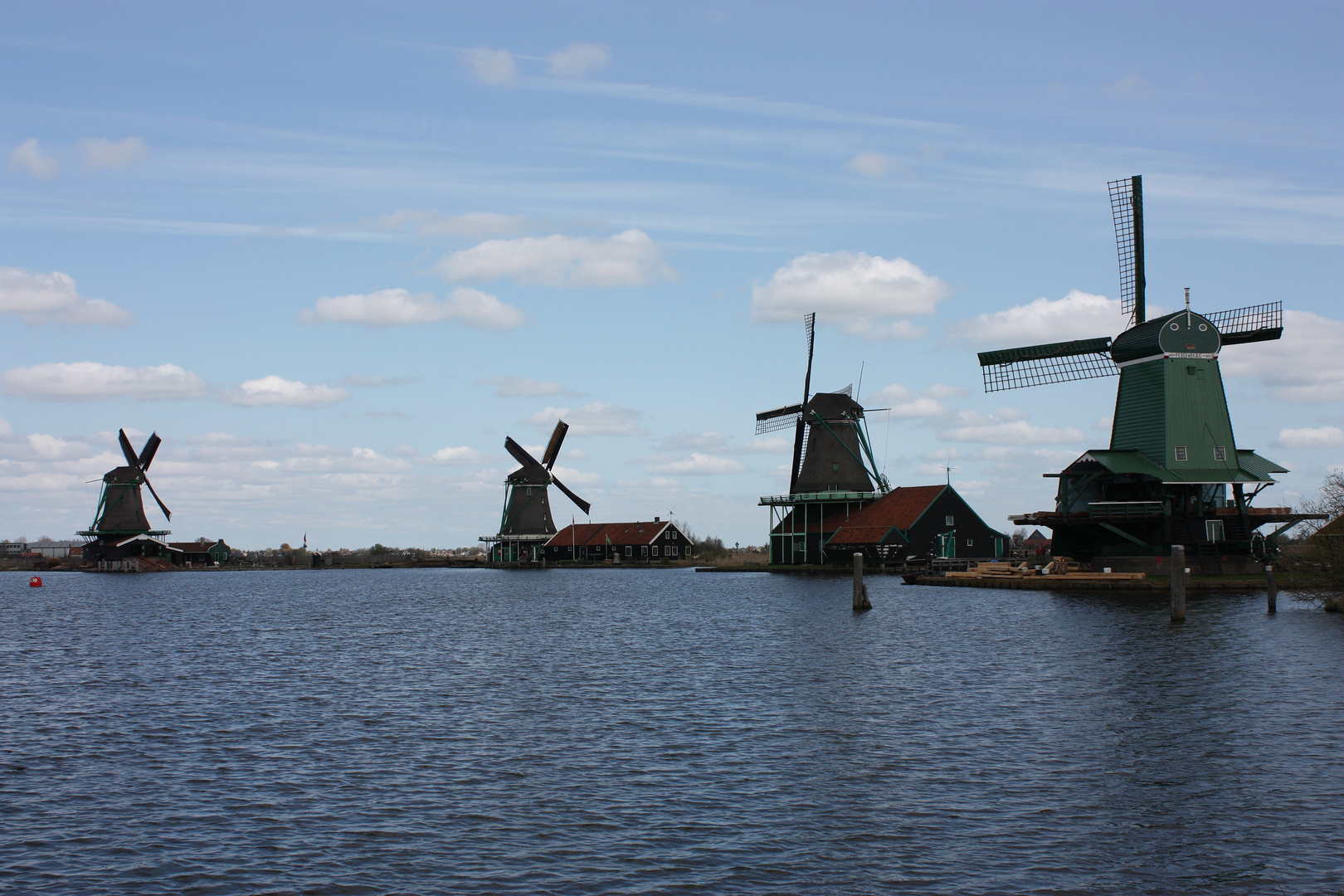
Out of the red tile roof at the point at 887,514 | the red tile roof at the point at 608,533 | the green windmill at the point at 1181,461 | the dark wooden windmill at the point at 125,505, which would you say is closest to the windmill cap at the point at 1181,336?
the green windmill at the point at 1181,461

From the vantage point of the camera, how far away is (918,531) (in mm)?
77938

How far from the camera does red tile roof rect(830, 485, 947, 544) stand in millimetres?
78062

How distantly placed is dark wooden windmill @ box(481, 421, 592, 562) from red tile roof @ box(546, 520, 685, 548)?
224 cm

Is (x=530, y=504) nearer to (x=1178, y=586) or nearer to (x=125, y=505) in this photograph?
(x=125, y=505)

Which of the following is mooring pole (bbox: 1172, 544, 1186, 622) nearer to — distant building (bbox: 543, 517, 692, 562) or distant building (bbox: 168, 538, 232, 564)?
distant building (bbox: 543, 517, 692, 562)

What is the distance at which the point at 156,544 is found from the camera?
11719 cm

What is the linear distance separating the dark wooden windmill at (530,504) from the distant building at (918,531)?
1562 inches

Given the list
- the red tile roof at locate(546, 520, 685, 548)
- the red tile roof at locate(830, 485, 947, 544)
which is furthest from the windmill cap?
the red tile roof at locate(546, 520, 685, 548)

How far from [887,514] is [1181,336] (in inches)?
1188

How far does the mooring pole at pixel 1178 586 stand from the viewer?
119 ft

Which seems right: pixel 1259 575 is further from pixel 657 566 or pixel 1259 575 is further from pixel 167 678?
pixel 657 566

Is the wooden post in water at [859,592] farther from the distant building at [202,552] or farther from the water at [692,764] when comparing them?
the distant building at [202,552]

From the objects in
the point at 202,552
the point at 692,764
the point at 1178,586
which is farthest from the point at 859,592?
the point at 202,552

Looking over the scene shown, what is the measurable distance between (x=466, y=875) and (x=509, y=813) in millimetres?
2506
